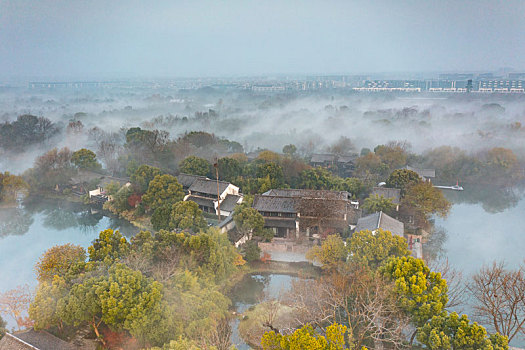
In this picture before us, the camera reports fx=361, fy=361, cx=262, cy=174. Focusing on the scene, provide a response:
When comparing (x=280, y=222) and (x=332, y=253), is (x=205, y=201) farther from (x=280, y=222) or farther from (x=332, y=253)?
(x=332, y=253)

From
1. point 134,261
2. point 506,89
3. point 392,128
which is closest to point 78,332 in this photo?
point 134,261

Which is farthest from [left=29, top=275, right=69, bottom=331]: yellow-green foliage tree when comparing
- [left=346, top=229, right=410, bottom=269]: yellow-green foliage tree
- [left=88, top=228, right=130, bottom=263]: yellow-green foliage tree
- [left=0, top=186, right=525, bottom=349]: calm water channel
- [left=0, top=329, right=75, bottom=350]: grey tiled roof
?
[left=346, top=229, right=410, bottom=269]: yellow-green foliage tree

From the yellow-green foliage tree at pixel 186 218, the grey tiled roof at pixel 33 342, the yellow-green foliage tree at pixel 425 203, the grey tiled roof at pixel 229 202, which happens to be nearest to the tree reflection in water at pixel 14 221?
the yellow-green foliage tree at pixel 186 218

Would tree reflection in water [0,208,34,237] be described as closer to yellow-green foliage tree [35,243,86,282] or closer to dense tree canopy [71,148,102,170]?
dense tree canopy [71,148,102,170]

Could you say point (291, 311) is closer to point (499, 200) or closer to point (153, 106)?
point (499, 200)

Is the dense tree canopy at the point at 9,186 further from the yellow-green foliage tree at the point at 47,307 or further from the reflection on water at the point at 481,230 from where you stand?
the reflection on water at the point at 481,230
